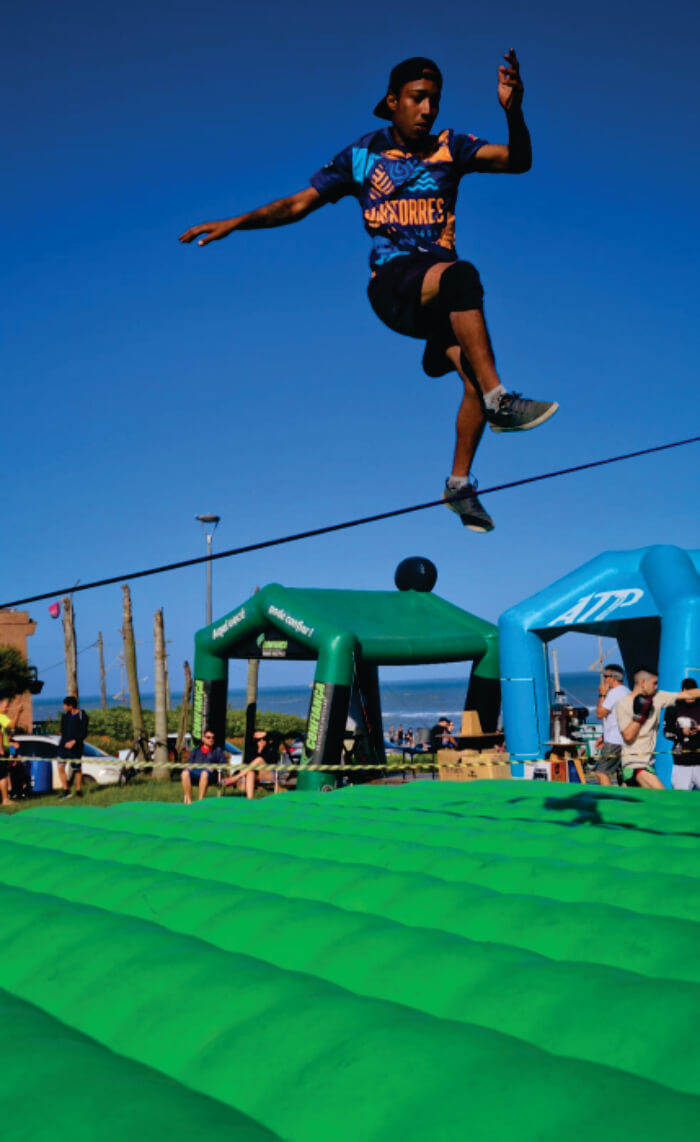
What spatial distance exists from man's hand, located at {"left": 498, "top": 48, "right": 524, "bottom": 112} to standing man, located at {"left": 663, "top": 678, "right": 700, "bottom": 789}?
17.2 ft

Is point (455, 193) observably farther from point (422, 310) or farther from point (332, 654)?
point (332, 654)

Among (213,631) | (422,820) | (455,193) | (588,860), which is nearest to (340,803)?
(422,820)

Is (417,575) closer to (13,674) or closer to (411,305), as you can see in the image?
(411,305)

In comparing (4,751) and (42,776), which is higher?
(4,751)

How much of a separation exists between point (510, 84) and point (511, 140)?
1.81 feet

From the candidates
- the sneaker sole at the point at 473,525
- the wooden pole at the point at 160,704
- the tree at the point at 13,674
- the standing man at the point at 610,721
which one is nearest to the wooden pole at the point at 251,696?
the wooden pole at the point at 160,704

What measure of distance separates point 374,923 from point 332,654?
377 inches

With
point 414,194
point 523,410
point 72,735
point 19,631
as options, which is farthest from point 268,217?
point 19,631

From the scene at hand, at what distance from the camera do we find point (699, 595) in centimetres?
1095

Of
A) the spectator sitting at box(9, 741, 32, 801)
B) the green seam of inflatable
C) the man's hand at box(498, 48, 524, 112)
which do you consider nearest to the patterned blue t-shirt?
the man's hand at box(498, 48, 524, 112)

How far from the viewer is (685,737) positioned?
27.8 ft

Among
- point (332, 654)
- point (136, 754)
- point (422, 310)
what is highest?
point (422, 310)

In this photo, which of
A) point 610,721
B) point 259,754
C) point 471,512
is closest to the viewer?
point 471,512

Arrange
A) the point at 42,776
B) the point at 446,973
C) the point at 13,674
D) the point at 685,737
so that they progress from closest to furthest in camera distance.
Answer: the point at 446,973, the point at 685,737, the point at 42,776, the point at 13,674
